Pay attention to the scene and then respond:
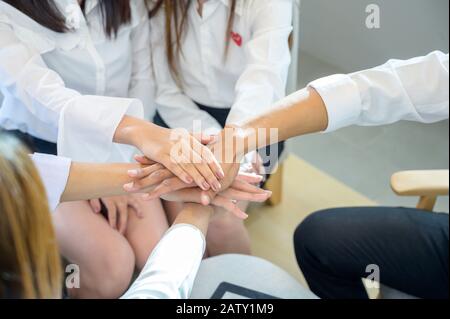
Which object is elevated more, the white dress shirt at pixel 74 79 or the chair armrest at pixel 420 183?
the white dress shirt at pixel 74 79

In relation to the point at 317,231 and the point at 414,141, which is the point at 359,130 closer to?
the point at 414,141

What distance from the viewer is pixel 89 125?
700mm

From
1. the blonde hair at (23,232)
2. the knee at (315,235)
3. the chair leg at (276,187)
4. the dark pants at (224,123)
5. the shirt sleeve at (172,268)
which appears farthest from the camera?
the chair leg at (276,187)

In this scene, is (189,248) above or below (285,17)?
below

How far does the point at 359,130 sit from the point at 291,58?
15 centimetres

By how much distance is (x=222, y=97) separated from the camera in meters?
0.90

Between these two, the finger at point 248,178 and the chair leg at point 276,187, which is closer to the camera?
the finger at point 248,178

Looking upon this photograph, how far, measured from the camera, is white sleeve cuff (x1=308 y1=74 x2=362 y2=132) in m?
0.72

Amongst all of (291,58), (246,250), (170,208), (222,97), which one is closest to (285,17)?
(291,58)

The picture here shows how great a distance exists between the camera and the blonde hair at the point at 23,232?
0.45 meters
